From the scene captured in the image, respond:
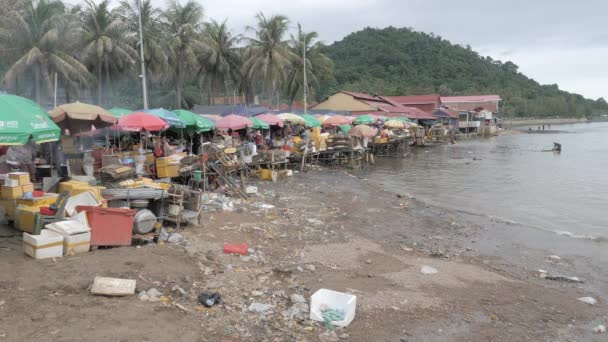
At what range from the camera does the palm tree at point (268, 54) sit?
1447 inches

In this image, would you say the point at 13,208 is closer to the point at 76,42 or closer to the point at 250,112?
the point at 250,112

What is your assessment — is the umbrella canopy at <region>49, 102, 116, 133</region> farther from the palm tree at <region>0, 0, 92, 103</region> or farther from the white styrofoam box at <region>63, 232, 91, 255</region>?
the palm tree at <region>0, 0, 92, 103</region>

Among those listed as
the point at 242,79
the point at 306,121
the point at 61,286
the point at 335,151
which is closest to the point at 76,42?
the point at 242,79

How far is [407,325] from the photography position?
18.9 ft

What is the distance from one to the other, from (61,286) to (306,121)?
20.0 meters

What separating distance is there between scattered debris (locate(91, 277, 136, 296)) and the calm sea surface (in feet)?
38.7

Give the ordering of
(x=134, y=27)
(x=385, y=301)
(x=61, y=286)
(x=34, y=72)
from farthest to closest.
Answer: (x=134, y=27), (x=34, y=72), (x=385, y=301), (x=61, y=286)

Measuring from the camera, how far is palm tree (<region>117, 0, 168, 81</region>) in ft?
105

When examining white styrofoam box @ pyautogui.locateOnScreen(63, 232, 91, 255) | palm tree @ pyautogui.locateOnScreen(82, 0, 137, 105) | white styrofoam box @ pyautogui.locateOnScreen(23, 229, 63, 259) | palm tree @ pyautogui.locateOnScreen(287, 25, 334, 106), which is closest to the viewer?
white styrofoam box @ pyautogui.locateOnScreen(23, 229, 63, 259)

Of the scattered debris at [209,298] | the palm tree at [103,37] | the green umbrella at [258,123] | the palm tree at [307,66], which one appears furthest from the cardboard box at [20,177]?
the palm tree at [307,66]

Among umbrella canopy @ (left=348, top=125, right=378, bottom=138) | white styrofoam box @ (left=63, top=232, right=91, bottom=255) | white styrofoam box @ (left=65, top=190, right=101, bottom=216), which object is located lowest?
white styrofoam box @ (left=63, top=232, right=91, bottom=255)

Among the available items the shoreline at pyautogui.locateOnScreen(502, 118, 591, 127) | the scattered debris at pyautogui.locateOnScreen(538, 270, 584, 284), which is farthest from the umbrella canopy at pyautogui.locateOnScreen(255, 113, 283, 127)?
the shoreline at pyautogui.locateOnScreen(502, 118, 591, 127)

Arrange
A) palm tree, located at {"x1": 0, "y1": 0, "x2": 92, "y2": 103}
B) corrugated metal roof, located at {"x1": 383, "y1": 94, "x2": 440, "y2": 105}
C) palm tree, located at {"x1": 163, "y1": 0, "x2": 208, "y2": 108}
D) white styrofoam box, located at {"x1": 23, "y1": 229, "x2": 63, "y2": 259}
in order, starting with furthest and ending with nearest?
corrugated metal roof, located at {"x1": 383, "y1": 94, "x2": 440, "y2": 105}
palm tree, located at {"x1": 163, "y1": 0, "x2": 208, "y2": 108}
palm tree, located at {"x1": 0, "y1": 0, "x2": 92, "y2": 103}
white styrofoam box, located at {"x1": 23, "y1": 229, "x2": 63, "y2": 259}

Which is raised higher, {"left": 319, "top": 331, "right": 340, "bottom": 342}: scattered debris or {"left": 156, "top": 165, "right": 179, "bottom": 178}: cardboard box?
{"left": 156, "top": 165, "right": 179, "bottom": 178}: cardboard box
